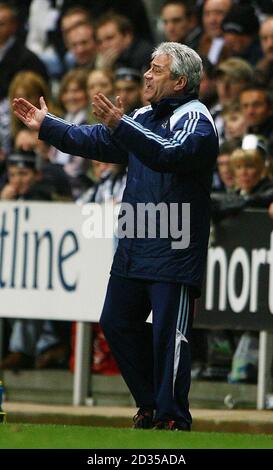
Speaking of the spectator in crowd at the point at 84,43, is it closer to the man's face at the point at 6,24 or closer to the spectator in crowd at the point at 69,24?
the spectator in crowd at the point at 69,24

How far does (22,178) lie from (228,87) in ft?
6.53

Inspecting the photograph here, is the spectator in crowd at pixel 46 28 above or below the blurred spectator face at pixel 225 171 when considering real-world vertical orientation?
above

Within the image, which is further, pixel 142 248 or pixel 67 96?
pixel 67 96

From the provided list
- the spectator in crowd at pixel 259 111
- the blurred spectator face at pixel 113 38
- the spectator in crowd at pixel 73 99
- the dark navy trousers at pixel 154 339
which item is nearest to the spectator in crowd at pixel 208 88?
the spectator in crowd at pixel 259 111

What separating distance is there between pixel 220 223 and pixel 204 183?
3.31 meters

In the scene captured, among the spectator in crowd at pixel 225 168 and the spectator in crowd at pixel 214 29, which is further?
the spectator in crowd at pixel 214 29

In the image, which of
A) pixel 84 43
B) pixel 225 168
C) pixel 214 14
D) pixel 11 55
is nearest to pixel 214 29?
pixel 214 14

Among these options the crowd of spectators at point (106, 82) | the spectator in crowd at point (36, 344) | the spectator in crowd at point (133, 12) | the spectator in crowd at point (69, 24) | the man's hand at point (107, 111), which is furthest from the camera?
the spectator in crowd at point (69, 24)

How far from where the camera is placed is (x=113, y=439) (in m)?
6.97

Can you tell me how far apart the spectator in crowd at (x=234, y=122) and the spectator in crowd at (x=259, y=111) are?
0.06 m

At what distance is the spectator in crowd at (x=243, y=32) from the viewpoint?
13.0m
